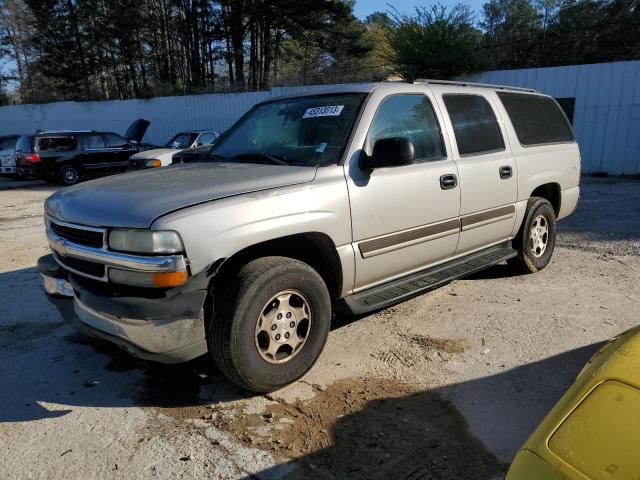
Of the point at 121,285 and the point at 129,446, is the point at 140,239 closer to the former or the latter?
the point at 121,285

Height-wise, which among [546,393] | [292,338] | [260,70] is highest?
[260,70]

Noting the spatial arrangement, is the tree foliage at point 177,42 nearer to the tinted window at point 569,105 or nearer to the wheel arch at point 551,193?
the tinted window at point 569,105

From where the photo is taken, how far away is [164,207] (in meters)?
2.79

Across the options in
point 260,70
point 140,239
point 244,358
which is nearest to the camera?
point 140,239

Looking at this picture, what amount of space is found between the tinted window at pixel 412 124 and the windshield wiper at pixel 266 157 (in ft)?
2.08

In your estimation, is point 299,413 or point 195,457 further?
point 299,413

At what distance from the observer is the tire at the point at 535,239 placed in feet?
16.9

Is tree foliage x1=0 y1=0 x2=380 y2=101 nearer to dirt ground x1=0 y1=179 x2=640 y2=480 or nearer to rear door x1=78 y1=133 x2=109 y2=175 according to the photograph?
rear door x1=78 y1=133 x2=109 y2=175

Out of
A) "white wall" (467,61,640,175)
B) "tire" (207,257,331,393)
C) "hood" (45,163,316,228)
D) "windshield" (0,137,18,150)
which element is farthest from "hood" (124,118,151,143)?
"tire" (207,257,331,393)

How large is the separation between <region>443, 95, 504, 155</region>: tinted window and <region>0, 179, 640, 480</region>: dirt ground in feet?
4.68

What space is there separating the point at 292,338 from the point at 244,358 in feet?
1.30

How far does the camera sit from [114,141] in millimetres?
16641

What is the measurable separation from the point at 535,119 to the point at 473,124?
1.22 meters

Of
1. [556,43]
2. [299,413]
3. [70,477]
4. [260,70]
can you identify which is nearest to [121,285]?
[70,477]
